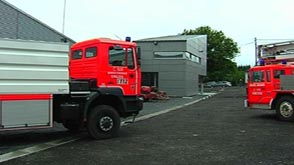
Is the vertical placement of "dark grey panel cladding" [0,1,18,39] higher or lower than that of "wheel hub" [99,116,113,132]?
higher

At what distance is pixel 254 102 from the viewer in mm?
17531

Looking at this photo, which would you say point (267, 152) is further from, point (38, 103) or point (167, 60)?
point (167, 60)

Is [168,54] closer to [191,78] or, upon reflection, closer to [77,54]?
[191,78]

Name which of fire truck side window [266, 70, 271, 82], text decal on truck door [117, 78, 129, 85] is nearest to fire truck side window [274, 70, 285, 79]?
fire truck side window [266, 70, 271, 82]

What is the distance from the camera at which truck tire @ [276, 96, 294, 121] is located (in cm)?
1616

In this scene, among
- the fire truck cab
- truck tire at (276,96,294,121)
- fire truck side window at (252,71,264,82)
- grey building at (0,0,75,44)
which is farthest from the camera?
grey building at (0,0,75,44)

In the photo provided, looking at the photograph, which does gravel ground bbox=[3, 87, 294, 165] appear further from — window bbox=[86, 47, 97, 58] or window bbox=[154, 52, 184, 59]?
window bbox=[154, 52, 184, 59]

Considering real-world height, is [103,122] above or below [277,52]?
below

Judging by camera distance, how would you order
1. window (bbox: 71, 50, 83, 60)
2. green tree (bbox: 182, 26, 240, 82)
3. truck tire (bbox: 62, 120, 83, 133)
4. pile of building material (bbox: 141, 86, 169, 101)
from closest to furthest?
truck tire (bbox: 62, 120, 83, 133) < window (bbox: 71, 50, 83, 60) < pile of building material (bbox: 141, 86, 169, 101) < green tree (bbox: 182, 26, 240, 82)

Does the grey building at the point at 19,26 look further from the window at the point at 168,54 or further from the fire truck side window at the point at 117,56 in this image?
the window at the point at 168,54

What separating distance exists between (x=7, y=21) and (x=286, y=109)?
1249 centimetres

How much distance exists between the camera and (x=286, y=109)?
1630 centimetres

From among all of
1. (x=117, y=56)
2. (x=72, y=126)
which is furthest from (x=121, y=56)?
(x=72, y=126)

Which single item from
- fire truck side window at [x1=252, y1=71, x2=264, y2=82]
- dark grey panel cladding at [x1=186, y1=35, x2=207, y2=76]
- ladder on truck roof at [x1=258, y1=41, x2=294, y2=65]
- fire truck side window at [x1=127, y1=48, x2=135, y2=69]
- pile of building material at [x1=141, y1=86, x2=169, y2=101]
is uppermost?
dark grey panel cladding at [x1=186, y1=35, x2=207, y2=76]
